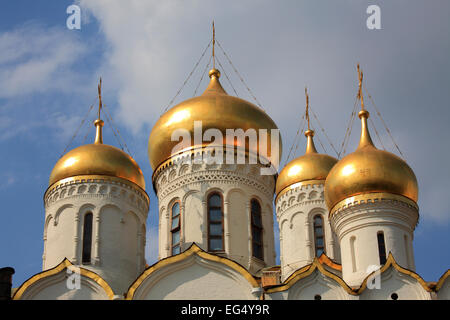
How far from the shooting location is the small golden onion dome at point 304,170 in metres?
23.3

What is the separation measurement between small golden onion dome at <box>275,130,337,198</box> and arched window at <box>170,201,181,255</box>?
3385 mm

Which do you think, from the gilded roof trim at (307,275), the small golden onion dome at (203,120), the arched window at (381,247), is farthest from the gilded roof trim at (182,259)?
the small golden onion dome at (203,120)

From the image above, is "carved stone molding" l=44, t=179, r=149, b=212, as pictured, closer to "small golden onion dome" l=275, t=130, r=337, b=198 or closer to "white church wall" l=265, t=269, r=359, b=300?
"small golden onion dome" l=275, t=130, r=337, b=198

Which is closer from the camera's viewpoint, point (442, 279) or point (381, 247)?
point (442, 279)

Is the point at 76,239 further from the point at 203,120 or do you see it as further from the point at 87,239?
the point at 203,120

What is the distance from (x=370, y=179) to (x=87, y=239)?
624cm

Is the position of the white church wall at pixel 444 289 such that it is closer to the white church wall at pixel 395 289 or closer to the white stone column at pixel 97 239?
the white church wall at pixel 395 289

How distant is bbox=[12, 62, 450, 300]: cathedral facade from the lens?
59.4ft

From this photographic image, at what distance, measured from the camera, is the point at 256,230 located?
21.0 metres

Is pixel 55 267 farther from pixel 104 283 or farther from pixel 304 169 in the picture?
pixel 304 169

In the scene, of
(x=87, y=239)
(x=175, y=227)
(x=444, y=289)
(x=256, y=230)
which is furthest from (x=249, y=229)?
(x=444, y=289)

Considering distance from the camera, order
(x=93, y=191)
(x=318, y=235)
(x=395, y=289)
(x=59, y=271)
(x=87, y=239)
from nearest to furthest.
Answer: (x=395, y=289) < (x=59, y=271) < (x=87, y=239) < (x=93, y=191) < (x=318, y=235)

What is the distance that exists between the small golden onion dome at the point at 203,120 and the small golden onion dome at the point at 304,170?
180 centimetres

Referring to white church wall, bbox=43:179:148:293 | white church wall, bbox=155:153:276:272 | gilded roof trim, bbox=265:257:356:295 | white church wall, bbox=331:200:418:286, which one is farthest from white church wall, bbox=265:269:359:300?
white church wall, bbox=43:179:148:293
